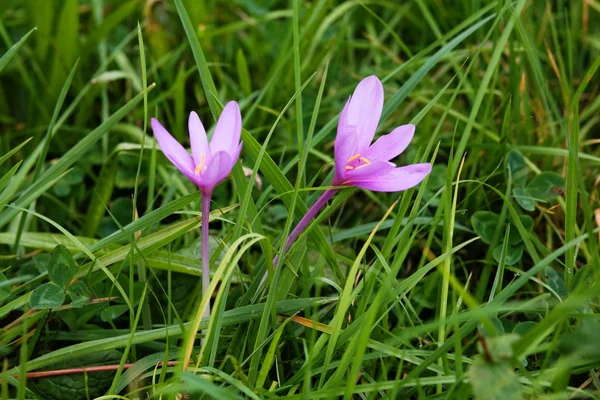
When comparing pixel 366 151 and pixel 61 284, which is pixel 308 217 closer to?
pixel 366 151

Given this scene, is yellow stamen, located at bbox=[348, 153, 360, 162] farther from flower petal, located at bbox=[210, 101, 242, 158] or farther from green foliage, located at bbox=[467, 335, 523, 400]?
green foliage, located at bbox=[467, 335, 523, 400]

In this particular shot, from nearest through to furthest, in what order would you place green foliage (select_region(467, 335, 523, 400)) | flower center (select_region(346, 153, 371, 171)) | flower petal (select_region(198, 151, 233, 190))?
green foliage (select_region(467, 335, 523, 400))
flower petal (select_region(198, 151, 233, 190))
flower center (select_region(346, 153, 371, 171))

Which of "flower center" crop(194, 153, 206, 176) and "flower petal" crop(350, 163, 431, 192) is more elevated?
"flower center" crop(194, 153, 206, 176)

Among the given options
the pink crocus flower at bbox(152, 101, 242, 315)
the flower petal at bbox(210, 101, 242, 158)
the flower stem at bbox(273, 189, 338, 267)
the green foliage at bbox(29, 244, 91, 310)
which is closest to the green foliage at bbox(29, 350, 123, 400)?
the green foliage at bbox(29, 244, 91, 310)

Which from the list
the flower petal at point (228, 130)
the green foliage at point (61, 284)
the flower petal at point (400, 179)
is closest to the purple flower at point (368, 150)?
the flower petal at point (400, 179)

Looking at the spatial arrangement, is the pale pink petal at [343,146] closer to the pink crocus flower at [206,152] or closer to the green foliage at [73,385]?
the pink crocus flower at [206,152]

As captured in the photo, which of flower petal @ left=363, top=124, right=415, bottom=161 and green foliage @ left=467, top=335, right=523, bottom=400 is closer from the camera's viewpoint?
green foliage @ left=467, top=335, right=523, bottom=400

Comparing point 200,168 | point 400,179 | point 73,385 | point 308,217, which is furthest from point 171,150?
point 73,385
